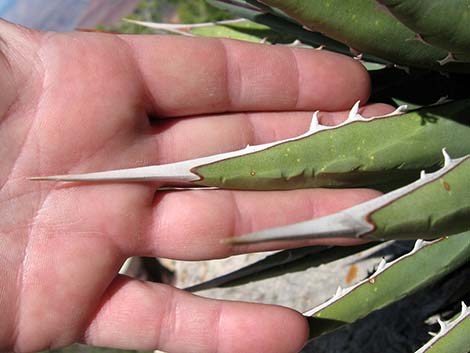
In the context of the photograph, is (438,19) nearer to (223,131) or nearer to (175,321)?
(223,131)

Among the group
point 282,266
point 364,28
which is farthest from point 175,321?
point 364,28

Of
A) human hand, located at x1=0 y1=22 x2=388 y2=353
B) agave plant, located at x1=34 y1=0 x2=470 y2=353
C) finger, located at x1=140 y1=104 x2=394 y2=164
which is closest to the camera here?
agave plant, located at x1=34 y1=0 x2=470 y2=353

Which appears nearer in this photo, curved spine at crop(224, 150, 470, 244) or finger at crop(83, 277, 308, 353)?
curved spine at crop(224, 150, 470, 244)

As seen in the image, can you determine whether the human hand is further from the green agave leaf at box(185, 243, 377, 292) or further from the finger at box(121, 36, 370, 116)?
the green agave leaf at box(185, 243, 377, 292)

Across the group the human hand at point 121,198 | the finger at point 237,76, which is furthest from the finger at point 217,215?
the finger at point 237,76

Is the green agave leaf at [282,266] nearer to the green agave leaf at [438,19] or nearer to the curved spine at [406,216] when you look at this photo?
the curved spine at [406,216]

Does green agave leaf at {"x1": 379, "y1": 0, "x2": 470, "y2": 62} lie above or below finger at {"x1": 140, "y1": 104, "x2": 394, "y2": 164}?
above

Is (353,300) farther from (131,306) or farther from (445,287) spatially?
(445,287)

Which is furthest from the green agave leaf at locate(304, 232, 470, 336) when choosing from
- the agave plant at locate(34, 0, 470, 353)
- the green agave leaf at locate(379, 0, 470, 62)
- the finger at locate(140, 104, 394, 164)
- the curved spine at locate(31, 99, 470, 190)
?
the green agave leaf at locate(379, 0, 470, 62)
